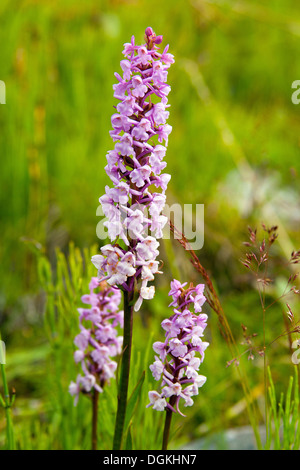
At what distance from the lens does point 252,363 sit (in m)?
2.16

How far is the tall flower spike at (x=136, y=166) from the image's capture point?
3.02ft

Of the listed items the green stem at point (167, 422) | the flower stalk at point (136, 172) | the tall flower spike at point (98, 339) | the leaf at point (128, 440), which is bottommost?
the leaf at point (128, 440)

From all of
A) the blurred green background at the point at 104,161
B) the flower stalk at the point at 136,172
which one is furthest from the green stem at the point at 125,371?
the blurred green background at the point at 104,161

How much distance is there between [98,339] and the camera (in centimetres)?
122

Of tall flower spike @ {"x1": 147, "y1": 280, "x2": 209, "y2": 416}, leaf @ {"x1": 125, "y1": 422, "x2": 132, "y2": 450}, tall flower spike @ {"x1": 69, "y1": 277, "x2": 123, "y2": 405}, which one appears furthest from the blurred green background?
tall flower spike @ {"x1": 147, "y1": 280, "x2": 209, "y2": 416}

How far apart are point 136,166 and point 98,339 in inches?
18.4

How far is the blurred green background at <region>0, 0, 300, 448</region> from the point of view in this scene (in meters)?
2.22

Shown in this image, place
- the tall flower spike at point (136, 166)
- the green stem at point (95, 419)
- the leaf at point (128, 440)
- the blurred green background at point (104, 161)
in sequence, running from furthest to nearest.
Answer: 1. the blurred green background at point (104, 161)
2. the green stem at point (95, 419)
3. the leaf at point (128, 440)
4. the tall flower spike at point (136, 166)

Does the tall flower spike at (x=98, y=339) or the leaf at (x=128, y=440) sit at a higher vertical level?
the tall flower spike at (x=98, y=339)

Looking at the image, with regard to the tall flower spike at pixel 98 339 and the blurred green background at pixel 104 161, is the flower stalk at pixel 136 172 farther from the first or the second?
the blurred green background at pixel 104 161

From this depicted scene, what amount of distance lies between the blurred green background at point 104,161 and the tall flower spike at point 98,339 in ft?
0.71

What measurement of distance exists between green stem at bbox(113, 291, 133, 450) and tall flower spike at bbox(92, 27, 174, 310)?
0.03 m

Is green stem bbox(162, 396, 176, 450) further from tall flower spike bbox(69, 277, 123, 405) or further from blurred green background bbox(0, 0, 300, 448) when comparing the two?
blurred green background bbox(0, 0, 300, 448)

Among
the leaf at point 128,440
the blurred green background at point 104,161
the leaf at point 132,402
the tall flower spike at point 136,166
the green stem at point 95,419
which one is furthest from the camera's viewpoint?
the blurred green background at point 104,161
